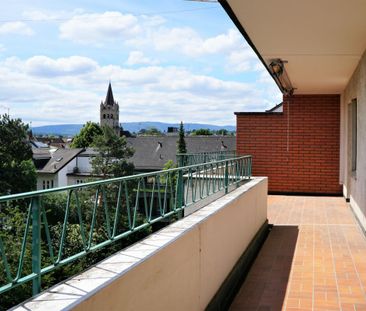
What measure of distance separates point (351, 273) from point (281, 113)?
721 centimetres

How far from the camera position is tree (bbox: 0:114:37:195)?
148 ft

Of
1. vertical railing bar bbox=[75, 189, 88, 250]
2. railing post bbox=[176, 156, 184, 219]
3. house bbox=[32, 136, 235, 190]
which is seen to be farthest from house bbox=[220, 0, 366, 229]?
house bbox=[32, 136, 235, 190]

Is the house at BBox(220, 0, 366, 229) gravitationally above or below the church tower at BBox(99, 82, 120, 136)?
below

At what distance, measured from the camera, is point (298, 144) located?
38.6 ft

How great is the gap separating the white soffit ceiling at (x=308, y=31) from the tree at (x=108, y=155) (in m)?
50.9

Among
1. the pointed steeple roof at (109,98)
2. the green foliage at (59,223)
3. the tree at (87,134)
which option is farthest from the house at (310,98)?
the pointed steeple roof at (109,98)

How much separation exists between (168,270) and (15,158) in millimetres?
47876

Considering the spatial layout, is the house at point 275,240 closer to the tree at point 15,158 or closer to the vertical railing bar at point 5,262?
the vertical railing bar at point 5,262

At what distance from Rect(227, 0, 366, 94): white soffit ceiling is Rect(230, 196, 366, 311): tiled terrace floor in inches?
103

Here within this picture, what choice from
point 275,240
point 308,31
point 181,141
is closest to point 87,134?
point 181,141

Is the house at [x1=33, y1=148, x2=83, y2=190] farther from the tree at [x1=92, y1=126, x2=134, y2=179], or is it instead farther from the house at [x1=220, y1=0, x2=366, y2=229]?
the house at [x1=220, y1=0, x2=366, y2=229]

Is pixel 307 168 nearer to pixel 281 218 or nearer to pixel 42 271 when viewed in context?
pixel 281 218

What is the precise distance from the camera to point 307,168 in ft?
38.3

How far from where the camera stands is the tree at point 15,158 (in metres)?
45.1
